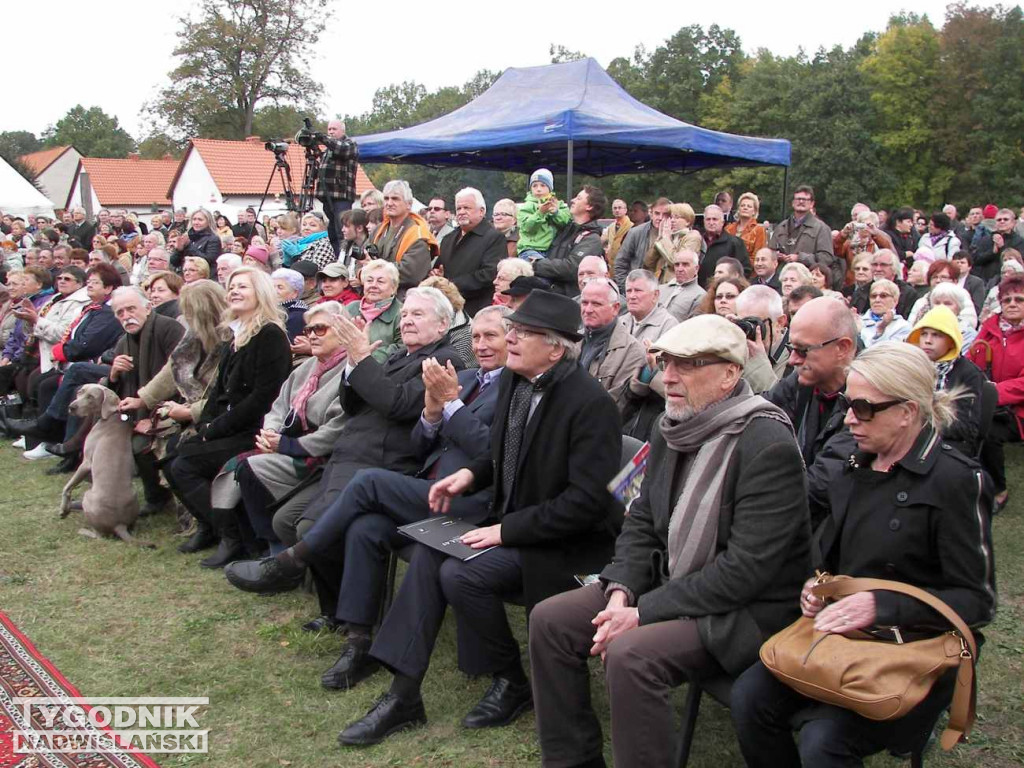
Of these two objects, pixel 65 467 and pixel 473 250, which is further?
pixel 65 467

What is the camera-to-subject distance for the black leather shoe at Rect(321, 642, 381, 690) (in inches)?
141

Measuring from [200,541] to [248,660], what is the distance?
5.38 ft

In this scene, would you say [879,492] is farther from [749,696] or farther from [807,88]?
[807,88]

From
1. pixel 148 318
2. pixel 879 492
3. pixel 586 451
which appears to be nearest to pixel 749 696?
pixel 879 492

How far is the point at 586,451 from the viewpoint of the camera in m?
3.22

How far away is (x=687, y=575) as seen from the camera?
264 cm

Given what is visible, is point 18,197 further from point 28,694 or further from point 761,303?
point 761,303

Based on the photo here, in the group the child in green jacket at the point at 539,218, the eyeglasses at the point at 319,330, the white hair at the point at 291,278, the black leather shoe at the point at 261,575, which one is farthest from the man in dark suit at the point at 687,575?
the child in green jacket at the point at 539,218

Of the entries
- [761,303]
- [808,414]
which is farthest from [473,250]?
[808,414]

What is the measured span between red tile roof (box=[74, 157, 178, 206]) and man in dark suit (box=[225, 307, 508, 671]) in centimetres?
4648

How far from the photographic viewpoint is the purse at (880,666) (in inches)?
84.7

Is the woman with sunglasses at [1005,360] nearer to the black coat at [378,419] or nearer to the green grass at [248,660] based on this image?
the green grass at [248,660]

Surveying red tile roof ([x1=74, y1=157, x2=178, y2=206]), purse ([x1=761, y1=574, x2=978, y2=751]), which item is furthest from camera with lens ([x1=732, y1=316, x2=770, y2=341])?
red tile roof ([x1=74, y1=157, x2=178, y2=206])

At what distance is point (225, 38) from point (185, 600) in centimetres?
4247
